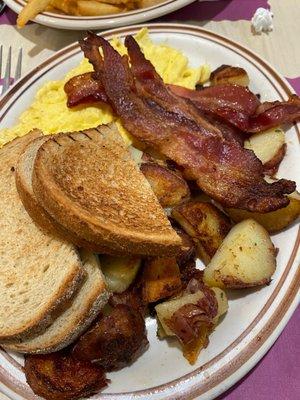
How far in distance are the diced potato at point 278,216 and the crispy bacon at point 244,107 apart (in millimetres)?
365

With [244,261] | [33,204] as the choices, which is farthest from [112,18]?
[244,261]

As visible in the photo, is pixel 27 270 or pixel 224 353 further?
pixel 27 270

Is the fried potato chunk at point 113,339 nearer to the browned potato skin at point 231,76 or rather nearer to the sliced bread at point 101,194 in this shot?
the sliced bread at point 101,194

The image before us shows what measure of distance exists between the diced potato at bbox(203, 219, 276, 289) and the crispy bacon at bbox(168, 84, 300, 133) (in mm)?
488

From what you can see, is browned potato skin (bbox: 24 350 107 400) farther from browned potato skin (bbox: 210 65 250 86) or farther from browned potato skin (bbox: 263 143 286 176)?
browned potato skin (bbox: 210 65 250 86)

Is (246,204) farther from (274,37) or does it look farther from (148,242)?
→ (274,37)

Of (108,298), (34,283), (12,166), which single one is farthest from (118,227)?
(12,166)

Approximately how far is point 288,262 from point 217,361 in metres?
0.43

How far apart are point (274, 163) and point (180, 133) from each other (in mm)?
406

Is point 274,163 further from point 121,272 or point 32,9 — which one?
point 32,9

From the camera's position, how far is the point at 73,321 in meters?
1.75


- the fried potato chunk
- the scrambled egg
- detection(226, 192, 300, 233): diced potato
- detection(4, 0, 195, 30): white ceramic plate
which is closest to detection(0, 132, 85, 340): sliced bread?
the fried potato chunk

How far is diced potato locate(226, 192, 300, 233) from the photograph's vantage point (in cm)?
190

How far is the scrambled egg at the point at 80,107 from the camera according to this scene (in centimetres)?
242
